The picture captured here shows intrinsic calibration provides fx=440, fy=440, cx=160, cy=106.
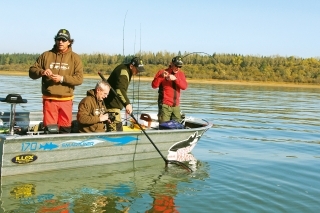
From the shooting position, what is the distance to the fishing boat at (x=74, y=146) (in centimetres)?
543

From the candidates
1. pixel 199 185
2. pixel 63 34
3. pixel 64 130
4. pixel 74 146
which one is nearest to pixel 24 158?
pixel 74 146

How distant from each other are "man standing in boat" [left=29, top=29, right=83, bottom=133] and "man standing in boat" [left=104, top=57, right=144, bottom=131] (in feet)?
2.81

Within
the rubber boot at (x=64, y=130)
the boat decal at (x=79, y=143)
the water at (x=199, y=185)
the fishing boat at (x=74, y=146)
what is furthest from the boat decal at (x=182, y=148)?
the rubber boot at (x=64, y=130)

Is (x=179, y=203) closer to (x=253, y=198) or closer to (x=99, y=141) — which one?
(x=253, y=198)

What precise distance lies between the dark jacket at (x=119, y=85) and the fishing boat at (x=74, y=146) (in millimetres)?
547

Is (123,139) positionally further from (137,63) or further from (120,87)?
(137,63)

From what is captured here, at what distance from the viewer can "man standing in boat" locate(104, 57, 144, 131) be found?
677 cm

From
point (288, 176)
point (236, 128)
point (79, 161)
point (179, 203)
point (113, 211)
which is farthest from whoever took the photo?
point (236, 128)

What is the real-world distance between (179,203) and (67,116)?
208cm

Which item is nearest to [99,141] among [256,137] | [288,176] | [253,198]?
[253,198]

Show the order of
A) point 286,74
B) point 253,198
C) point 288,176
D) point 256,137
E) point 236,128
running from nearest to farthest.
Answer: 1. point 253,198
2. point 288,176
3. point 256,137
4. point 236,128
5. point 286,74

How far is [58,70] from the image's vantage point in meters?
5.95

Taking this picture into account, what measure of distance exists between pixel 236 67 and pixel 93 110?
49825mm

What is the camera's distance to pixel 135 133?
21.2ft
